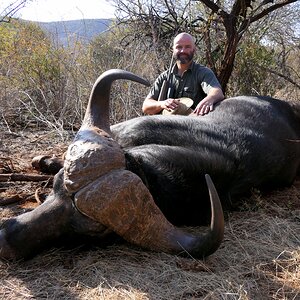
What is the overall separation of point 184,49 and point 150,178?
108 inches

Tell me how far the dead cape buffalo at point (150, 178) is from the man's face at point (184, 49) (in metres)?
1.43

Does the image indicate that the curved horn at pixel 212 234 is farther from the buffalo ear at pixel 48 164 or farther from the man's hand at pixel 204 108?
the buffalo ear at pixel 48 164

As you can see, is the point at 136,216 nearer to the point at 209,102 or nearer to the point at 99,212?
the point at 99,212

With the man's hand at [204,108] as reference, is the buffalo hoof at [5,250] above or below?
below

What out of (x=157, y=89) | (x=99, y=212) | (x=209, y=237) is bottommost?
(x=209, y=237)

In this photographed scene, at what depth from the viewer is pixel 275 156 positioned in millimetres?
4062

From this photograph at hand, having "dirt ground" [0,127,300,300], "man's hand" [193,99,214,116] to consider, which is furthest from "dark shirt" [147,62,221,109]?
"dirt ground" [0,127,300,300]

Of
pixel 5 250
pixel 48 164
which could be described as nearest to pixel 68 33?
pixel 48 164

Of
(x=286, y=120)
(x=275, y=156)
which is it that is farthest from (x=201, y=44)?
(x=275, y=156)

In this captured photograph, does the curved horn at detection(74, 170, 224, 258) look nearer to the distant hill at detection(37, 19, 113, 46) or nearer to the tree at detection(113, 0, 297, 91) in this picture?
the tree at detection(113, 0, 297, 91)

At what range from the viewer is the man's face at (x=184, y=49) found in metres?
5.41

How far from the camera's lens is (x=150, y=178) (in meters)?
3.04

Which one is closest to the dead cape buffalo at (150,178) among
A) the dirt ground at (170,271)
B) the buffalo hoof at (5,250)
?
the buffalo hoof at (5,250)

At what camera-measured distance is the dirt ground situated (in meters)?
2.62
